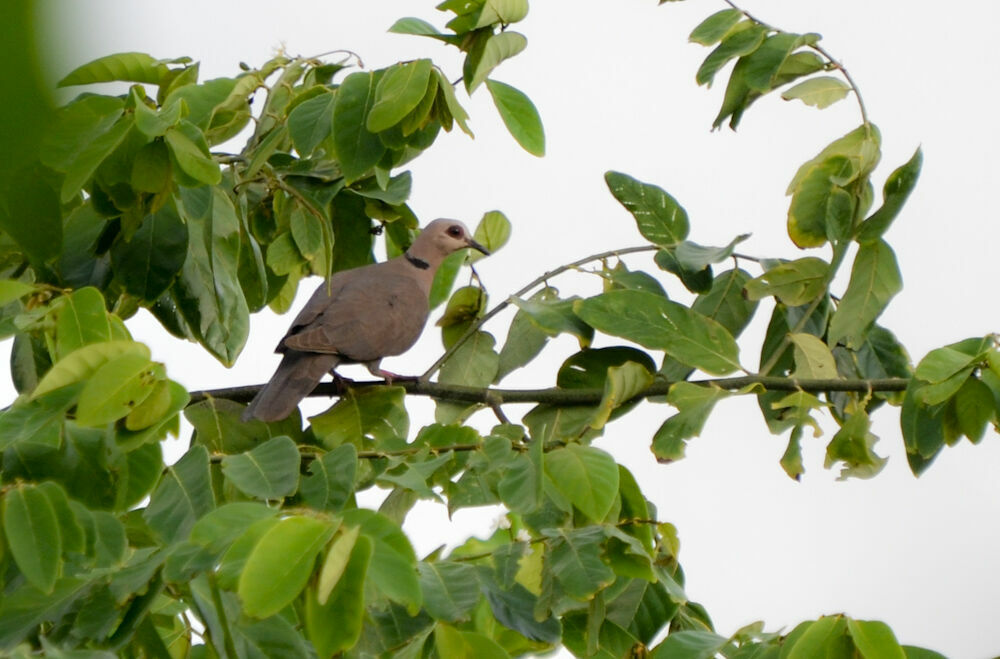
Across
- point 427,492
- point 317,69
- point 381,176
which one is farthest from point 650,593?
point 317,69

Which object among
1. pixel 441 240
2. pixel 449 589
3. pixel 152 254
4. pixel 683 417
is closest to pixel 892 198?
pixel 683 417

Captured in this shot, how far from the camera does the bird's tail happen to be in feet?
8.62

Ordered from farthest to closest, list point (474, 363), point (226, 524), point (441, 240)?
1. point (441, 240)
2. point (474, 363)
3. point (226, 524)

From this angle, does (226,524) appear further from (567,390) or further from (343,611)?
(567,390)

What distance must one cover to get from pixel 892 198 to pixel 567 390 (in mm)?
796

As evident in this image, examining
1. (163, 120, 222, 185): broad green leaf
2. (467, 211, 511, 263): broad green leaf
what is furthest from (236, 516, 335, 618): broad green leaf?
(467, 211, 511, 263): broad green leaf

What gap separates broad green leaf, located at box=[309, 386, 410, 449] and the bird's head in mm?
2150

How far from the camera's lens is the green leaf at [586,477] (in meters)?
1.66

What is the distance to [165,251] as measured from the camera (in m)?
2.17

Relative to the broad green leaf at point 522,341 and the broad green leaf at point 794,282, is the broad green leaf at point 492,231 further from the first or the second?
the broad green leaf at point 794,282

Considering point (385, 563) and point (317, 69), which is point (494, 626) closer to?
point (385, 563)

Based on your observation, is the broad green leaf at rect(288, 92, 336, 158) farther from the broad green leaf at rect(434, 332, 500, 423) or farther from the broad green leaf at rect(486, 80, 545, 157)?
the broad green leaf at rect(434, 332, 500, 423)

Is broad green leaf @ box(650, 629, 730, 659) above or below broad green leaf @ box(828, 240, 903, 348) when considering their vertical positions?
below

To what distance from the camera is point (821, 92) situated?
256 centimetres
